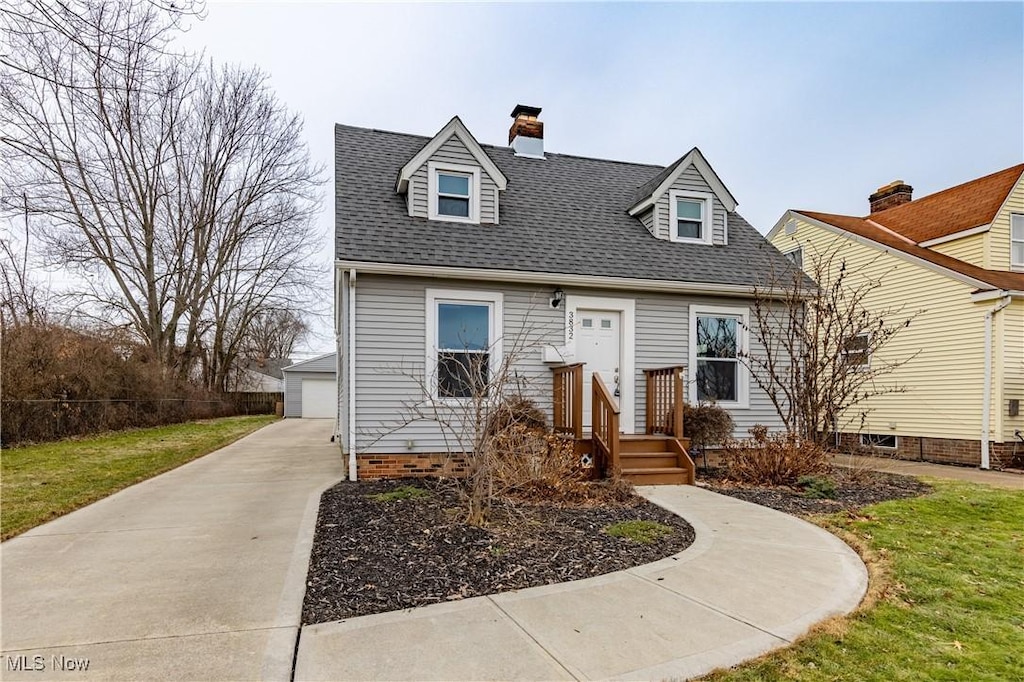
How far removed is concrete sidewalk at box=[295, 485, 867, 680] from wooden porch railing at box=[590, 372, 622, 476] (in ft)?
9.50

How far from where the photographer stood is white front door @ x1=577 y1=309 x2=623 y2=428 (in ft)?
30.3

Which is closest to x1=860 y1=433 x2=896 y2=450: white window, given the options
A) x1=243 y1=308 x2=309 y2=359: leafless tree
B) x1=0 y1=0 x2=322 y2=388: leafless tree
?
x1=0 y1=0 x2=322 y2=388: leafless tree

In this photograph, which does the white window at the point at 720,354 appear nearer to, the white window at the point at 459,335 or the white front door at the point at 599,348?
the white front door at the point at 599,348

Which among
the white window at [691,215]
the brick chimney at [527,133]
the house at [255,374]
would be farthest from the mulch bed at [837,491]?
the house at [255,374]

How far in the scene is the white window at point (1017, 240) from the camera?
13.0 m

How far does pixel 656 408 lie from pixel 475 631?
Result: 6.40 m

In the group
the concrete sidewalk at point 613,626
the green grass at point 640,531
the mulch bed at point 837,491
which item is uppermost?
the concrete sidewalk at point 613,626

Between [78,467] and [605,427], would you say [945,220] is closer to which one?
[605,427]

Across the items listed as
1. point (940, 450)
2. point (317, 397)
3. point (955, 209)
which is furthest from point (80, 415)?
point (955, 209)

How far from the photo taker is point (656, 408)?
9.01 m

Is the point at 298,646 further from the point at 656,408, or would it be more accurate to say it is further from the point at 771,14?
Result: the point at 771,14

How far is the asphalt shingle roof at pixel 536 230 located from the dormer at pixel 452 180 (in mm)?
244

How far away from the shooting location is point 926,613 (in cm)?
344

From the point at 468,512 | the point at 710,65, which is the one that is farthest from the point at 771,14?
the point at 468,512
